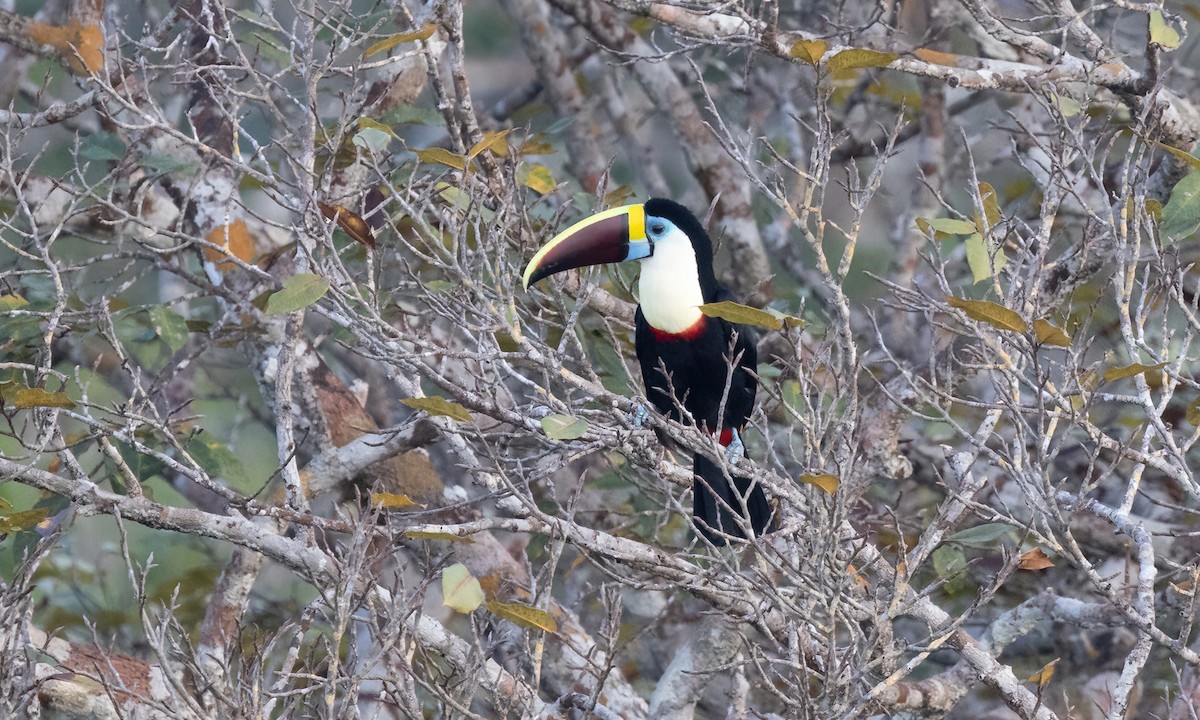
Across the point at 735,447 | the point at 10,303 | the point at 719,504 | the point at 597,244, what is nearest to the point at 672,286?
the point at 597,244

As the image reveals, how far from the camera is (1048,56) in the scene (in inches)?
123

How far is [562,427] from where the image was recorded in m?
2.22

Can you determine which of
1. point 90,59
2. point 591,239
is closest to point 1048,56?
point 591,239

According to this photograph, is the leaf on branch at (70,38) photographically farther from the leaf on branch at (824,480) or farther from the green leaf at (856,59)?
the leaf on branch at (824,480)

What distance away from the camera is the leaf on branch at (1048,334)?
1999 millimetres

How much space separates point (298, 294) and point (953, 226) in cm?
127

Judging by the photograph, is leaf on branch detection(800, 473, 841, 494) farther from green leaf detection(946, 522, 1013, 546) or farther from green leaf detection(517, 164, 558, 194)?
green leaf detection(517, 164, 558, 194)

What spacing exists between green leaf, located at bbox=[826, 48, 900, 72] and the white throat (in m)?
1.08

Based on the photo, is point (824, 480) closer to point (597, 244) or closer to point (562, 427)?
point (562, 427)

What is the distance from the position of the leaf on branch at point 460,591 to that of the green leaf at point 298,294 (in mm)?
524

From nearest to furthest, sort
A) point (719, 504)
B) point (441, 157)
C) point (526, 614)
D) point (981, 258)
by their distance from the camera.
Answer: point (526, 614) < point (441, 157) < point (981, 258) < point (719, 504)

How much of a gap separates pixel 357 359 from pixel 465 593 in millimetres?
2559

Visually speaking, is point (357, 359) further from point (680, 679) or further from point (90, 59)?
point (680, 679)

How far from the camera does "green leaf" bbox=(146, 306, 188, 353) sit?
321 centimetres
